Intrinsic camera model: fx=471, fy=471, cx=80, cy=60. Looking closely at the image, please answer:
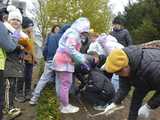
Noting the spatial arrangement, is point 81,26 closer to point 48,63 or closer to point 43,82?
point 48,63

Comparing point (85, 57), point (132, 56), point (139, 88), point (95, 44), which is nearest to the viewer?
point (132, 56)

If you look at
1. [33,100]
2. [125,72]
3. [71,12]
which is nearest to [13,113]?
[33,100]

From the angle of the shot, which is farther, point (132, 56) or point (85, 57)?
point (85, 57)

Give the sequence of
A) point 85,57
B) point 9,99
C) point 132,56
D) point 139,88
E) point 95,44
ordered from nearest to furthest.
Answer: point 132,56 < point 139,88 < point 9,99 < point 85,57 < point 95,44

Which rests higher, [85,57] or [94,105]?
[85,57]

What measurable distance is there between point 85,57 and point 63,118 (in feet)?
3.70

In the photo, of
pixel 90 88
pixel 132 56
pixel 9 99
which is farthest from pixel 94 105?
pixel 132 56

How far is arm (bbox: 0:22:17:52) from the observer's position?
6688mm

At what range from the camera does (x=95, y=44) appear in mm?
8820

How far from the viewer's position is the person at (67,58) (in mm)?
7805

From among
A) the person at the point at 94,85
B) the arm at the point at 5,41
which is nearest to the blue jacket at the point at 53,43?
the person at the point at 94,85

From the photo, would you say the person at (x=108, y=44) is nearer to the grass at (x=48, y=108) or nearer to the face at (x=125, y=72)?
the grass at (x=48, y=108)

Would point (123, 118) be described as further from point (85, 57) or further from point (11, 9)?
point (11, 9)

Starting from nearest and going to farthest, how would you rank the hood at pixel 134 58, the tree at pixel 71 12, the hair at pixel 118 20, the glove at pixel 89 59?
the hood at pixel 134 58 → the glove at pixel 89 59 → the hair at pixel 118 20 → the tree at pixel 71 12
